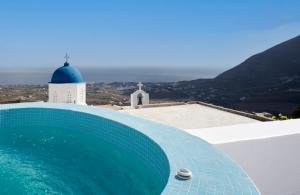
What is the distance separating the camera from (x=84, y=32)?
57469mm

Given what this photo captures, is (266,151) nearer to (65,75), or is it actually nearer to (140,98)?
(65,75)

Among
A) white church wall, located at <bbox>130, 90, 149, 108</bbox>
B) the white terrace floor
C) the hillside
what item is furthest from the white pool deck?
the hillside

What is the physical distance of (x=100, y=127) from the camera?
15.7 ft

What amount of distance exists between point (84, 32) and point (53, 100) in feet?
165

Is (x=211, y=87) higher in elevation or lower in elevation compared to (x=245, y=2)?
lower

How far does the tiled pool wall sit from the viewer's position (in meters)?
3.22

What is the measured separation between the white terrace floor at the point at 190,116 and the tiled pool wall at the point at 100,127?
369 centimetres

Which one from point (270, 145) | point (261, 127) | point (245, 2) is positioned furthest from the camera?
point (245, 2)

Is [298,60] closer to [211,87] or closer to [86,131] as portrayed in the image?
[211,87]

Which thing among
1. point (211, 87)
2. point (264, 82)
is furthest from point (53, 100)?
point (264, 82)

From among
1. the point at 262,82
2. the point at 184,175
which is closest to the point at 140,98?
the point at 184,175

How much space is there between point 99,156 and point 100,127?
0.55 m

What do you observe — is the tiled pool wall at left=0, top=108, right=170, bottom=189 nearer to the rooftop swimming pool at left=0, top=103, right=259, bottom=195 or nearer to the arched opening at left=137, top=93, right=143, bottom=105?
the rooftop swimming pool at left=0, top=103, right=259, bottom=195

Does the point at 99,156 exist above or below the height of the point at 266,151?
below
